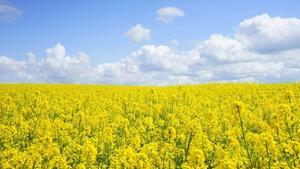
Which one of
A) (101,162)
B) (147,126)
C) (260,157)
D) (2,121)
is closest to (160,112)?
(147,126)

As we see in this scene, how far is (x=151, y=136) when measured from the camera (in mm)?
12516

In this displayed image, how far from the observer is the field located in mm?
7454

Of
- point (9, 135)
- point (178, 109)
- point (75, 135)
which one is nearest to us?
point (9, 135)

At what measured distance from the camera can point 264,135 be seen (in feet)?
21.9

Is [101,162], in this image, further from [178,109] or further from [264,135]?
[178,109]

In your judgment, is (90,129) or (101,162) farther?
(90,129)

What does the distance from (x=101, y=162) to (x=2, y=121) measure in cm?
640

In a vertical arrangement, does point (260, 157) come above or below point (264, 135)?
below

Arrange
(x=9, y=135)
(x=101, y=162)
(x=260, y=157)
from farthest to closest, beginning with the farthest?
(x=9, y=135), (x=101, y=162), (x=260, y=157)

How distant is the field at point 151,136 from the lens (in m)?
7.45

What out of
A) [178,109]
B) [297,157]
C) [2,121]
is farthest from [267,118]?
[2,121]

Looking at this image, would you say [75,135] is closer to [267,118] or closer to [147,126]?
[147,126]

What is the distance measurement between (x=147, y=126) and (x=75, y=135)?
2329mm

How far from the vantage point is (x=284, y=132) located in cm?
1019
